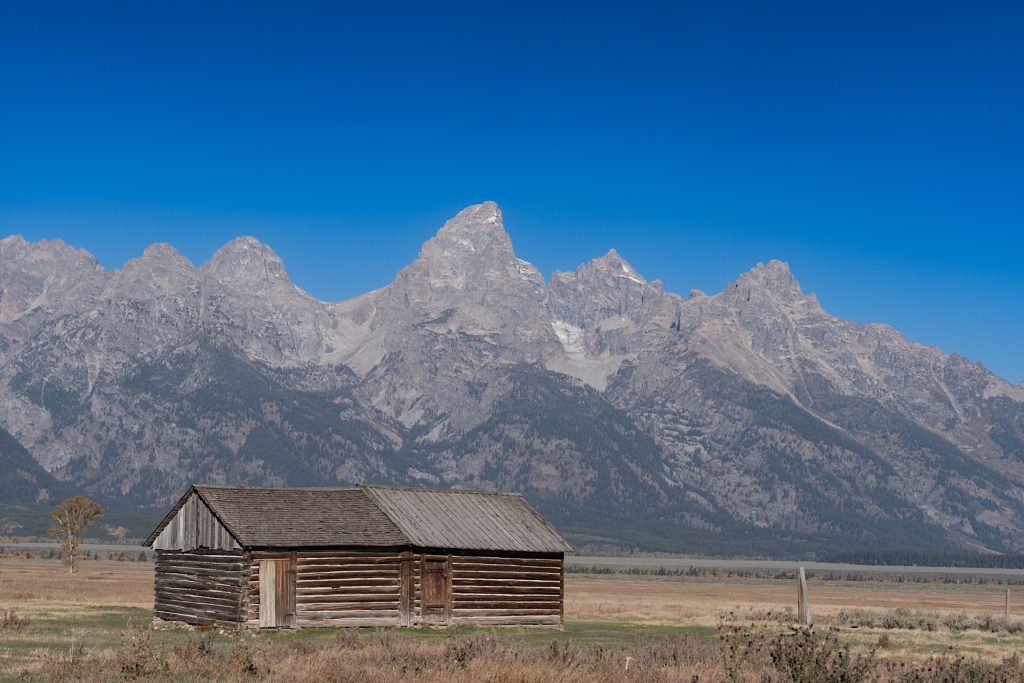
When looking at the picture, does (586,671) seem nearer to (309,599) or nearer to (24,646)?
(24,646)

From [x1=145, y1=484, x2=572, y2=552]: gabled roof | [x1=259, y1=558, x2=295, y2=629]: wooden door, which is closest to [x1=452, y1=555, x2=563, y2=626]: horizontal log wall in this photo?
[x1=145, y1=484, x2=572, y2=552]: gabled roof

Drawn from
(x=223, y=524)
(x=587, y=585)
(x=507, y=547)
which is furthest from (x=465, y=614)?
(x=587, y=585)

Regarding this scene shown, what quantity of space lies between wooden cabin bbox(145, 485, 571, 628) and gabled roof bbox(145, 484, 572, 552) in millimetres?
58

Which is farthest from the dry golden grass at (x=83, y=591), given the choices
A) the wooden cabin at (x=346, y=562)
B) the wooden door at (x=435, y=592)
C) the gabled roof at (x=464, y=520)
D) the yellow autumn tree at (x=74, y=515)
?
the yellow autumn tree at (x=74, y=515)

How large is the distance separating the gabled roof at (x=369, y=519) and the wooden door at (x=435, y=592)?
0.99m

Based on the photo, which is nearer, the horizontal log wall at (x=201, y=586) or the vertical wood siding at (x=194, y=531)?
the horizontal log wall at (x=201, y=586)

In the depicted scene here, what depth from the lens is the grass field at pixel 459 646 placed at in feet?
75.0

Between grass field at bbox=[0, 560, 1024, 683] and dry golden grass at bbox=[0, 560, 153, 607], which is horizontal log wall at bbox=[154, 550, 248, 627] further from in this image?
dry golden grass at bbox=[0, 560, 153, 607]

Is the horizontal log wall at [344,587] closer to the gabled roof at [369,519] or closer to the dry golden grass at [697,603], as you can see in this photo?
the gabled roof at [369,519]

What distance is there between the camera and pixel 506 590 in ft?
156

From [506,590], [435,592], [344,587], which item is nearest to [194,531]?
[344,587]

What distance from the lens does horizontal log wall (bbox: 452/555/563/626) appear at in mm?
46219

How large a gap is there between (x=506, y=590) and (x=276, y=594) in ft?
30.2

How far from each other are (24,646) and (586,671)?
1640 cm
